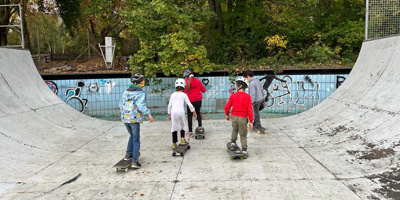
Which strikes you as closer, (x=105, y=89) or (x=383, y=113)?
(x=383, y=113)

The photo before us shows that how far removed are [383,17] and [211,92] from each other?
636cm

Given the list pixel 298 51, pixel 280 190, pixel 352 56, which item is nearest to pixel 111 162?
pixel 280 190

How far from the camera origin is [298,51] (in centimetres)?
1273

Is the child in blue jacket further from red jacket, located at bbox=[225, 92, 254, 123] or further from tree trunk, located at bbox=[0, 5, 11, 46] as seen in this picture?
tree trunk, located at bbox=[0, 5, 11, 46]

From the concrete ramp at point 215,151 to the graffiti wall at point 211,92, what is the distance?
163 cm

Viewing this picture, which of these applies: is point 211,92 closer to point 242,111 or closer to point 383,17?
point 242,111

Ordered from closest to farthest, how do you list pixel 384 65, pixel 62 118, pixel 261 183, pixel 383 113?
pixel 261 183
pixel 383 113
pixel 384 65
pixel 62 118

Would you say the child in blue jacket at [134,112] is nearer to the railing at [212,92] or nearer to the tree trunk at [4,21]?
the railing at [212,92]

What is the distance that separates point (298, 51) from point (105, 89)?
30.6ft

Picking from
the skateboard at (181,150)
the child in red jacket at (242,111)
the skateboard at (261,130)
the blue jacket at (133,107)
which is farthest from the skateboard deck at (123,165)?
the skateboard at (261,130)

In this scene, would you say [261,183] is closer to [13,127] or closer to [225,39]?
[13,127]

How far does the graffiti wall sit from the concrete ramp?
1.63 m

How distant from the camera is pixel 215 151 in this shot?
5.61 metres

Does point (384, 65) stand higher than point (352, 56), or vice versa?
point (352, 56)
